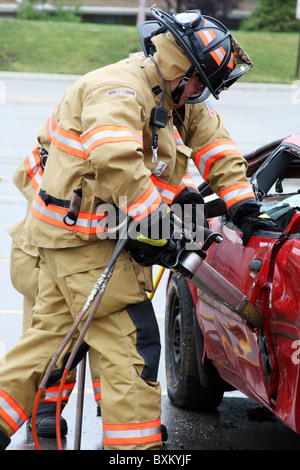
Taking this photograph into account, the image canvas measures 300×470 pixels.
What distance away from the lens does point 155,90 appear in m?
3.12

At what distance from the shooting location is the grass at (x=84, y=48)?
26.7 meters

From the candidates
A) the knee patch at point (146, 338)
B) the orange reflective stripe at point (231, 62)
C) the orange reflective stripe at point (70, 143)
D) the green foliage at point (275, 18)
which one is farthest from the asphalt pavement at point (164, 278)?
the green foliage at point (275, 18)

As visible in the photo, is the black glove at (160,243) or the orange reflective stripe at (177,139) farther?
the orange reflective stripe at (177,139)

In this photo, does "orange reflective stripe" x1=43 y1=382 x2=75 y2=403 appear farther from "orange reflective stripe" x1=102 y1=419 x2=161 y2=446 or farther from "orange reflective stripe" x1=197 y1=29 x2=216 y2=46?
"orange reflective stripe" x1=197 y1=29 x2=216 y2=46

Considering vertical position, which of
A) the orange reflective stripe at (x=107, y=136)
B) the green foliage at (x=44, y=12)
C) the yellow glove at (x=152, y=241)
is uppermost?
the orange reflective stripe at (x=107, y=136)

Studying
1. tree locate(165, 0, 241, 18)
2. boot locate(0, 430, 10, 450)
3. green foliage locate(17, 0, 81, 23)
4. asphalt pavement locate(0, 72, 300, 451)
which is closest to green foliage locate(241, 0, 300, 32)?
tree locate(165, 0, 241, 18)

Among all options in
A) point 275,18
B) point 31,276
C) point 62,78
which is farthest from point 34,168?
point 275,18

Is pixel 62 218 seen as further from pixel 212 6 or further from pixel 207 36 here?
pixel 212 6

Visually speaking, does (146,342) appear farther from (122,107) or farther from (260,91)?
(260,91)

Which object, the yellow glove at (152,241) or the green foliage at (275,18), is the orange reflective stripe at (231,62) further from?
the green foliage at (275,18)

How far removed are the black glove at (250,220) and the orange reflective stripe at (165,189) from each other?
311 mm

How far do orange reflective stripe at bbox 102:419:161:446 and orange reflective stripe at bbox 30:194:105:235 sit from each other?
0.80 meters

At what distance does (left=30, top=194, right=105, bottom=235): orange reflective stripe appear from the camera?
3.04m
